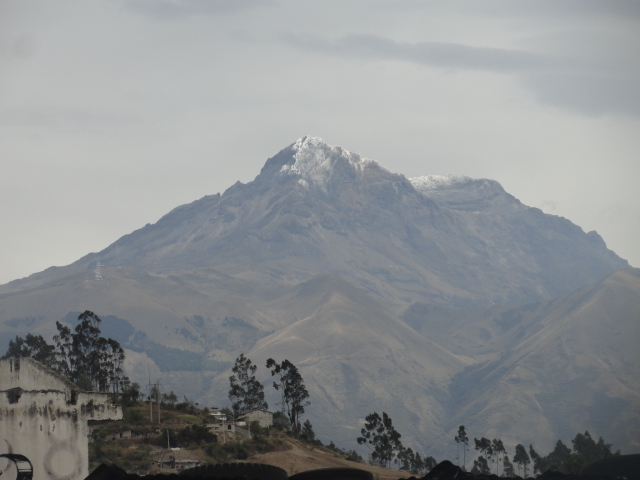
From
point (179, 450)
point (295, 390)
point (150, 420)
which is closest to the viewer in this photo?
point (179, 450)

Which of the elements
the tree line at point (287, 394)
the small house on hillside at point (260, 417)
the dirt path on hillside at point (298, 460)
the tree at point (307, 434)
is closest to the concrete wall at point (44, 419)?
the dirt path on hillside at point (298, 460)

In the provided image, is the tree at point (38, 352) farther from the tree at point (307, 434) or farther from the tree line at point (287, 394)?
the tree at point (307, 434)

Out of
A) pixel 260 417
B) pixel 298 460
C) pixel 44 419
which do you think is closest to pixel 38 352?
pixel 260 417

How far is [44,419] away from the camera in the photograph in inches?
902

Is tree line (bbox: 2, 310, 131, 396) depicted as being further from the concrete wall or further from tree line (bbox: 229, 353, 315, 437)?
the concrete wall

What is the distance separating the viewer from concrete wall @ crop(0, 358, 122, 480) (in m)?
22.2

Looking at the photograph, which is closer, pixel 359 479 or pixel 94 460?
pixel 359 479

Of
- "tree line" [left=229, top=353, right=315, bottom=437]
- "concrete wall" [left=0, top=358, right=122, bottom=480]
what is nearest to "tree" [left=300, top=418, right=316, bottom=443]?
"tree line" [left=229, top=353, right=315, bottom=437]

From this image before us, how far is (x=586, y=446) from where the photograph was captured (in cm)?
16438

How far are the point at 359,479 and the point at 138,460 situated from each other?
5268cm

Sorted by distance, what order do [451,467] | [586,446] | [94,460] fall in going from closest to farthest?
[451,467] → [94,460] → [586,446]

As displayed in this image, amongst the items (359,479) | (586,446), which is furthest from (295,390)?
(359,479)

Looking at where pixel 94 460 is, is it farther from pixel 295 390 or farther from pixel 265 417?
pixel 295 390

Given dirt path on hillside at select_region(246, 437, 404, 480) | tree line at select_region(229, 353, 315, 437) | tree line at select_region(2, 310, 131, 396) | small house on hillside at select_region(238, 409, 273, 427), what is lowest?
dirt path on hillside at select_region(246, 437, 404, 480)
